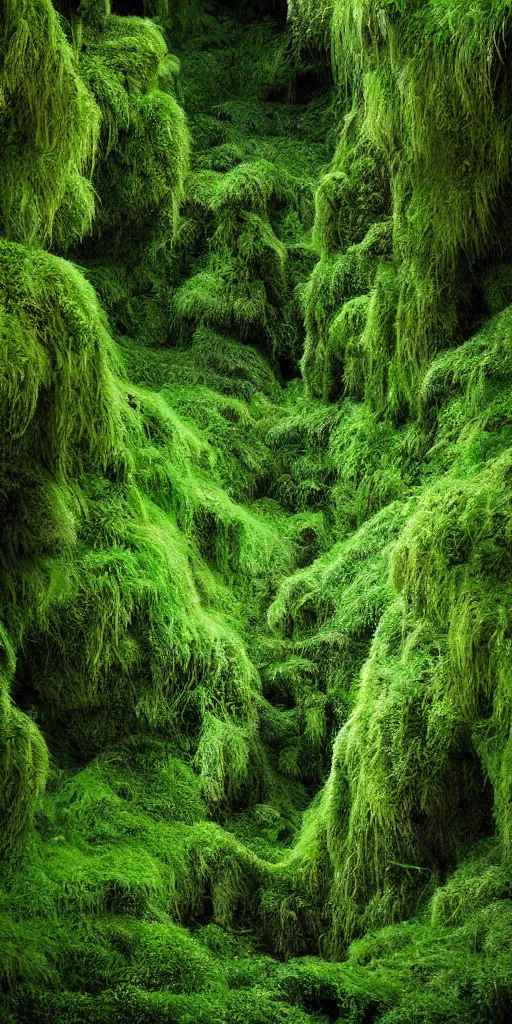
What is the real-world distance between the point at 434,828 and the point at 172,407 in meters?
5.14

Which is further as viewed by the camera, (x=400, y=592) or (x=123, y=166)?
(x=123, y=166)

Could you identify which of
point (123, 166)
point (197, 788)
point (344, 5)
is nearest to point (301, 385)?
point (123, 166)

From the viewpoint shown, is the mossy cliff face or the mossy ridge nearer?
the mossy cliff face

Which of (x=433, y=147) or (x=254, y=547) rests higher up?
(x=433, y=147)

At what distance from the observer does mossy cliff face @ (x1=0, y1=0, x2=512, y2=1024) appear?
535cm

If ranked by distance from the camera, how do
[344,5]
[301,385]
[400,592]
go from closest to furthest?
[400,592] < [344,5] < [301,385]

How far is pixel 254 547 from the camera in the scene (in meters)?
9.03

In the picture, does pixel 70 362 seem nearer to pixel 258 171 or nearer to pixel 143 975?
pixel 143 975

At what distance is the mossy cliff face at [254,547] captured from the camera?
5348 millimetres

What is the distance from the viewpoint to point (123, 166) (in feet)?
33.2

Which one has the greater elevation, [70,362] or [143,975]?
[70,362]

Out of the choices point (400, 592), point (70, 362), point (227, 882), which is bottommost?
point (227, 882)

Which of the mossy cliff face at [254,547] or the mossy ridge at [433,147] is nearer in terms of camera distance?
the mossy cliff face at [254,547]

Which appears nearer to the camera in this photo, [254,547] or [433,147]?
[433,147]
